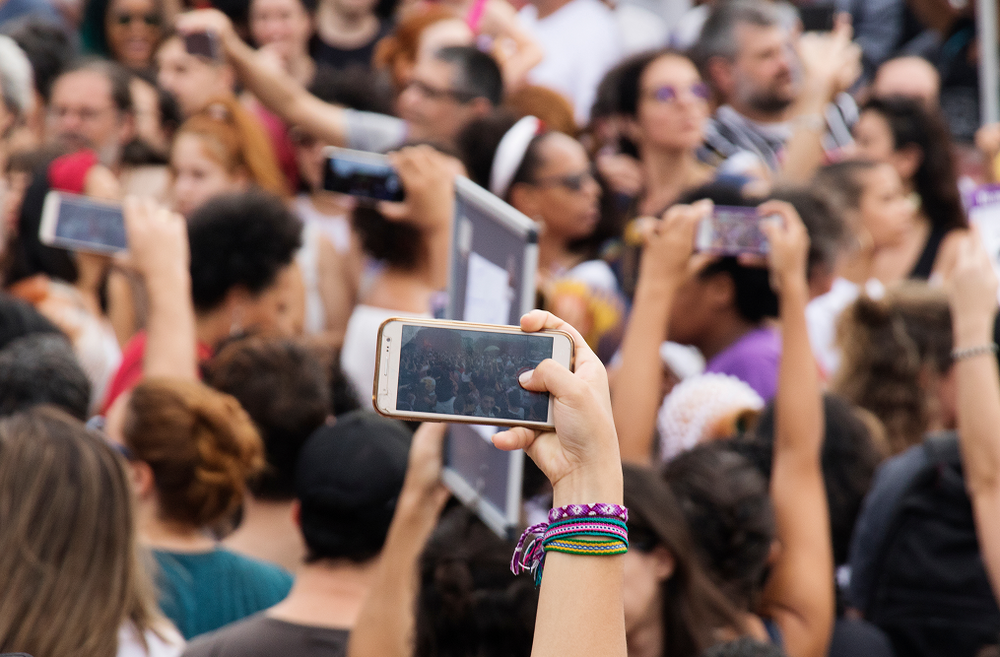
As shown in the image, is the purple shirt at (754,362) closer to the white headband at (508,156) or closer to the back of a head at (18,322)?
the white headband at (508,156)

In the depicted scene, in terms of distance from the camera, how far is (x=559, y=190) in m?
4.88

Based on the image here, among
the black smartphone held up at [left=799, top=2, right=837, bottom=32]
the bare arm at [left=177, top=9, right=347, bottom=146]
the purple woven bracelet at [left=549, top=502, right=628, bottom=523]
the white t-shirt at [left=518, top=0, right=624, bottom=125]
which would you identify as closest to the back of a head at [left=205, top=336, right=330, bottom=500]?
the purple woven bracelet at [left=549, top=502, right=628, bottom=523]

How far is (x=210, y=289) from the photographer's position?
13.9 feet

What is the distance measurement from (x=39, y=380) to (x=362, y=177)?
142cm

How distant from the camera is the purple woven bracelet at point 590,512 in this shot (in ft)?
4.51

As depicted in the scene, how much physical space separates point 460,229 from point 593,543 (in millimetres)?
1400

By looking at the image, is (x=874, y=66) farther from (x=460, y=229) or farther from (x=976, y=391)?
(x=460, y=229)

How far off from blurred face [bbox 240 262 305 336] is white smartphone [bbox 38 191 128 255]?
0.61 m

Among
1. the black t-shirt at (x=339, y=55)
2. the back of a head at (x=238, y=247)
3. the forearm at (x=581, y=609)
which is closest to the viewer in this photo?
the forearm at (x=581, y=609)

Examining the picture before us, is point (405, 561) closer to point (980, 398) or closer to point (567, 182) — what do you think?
point (980, 398)

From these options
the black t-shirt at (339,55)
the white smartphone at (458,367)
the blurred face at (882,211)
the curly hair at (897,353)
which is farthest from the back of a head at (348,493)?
the black t-shirt at (339,55)

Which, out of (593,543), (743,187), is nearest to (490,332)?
(593,543)

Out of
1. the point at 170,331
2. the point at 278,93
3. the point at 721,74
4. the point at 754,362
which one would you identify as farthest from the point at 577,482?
the point at 721,74

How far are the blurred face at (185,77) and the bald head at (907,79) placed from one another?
3941 millimetres
